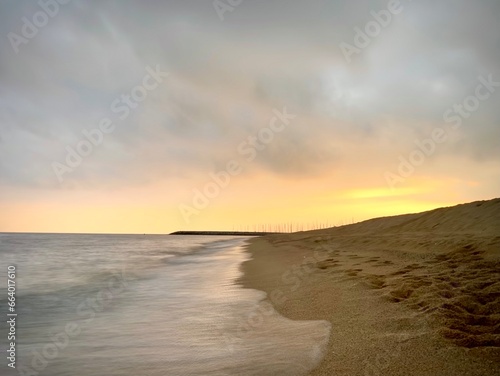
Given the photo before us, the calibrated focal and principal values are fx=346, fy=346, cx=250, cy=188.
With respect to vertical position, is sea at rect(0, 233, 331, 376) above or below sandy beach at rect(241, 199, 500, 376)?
below

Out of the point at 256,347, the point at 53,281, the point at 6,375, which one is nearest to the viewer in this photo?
the point at 6,375

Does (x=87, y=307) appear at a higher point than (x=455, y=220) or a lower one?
lower

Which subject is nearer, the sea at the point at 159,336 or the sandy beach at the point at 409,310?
the sandy beach at the point at 409,310

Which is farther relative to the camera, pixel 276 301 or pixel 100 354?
pixel 276 301

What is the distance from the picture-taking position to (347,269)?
8.77m

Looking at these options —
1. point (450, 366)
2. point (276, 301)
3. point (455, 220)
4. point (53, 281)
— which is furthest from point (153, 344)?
point (455, 220)

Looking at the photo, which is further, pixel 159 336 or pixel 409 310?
pixel 159 336

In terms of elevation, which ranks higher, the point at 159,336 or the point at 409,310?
the point at 409,310

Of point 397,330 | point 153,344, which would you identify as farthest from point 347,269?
point 153,344

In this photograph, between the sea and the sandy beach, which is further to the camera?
the sea

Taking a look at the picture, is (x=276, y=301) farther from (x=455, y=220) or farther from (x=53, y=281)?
(x=455, y=220)

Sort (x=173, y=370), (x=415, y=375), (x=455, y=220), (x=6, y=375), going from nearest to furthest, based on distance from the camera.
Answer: (x=415, y=375)
(x=173, y=370)
(x=6, y=375)
(x=455, y=220)

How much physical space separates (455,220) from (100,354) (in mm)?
16696

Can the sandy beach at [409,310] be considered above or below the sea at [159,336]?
above
